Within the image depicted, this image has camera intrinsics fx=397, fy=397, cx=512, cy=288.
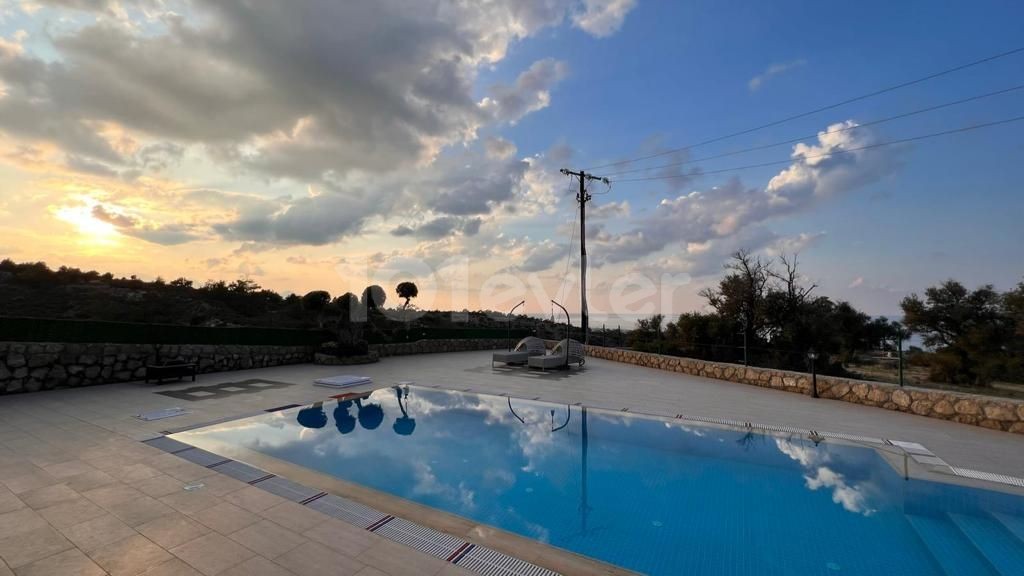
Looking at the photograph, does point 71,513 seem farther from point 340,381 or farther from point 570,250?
point 570,250

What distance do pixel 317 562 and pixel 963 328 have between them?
2437 centimetres

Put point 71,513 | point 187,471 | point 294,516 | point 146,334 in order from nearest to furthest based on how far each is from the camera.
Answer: point 71,513, point 294,516, point 187,471, point 146,334

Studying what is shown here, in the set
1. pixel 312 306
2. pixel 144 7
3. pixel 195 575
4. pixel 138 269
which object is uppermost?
pixel 144 7

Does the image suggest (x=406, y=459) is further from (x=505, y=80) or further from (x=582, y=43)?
(x=582, y=43)

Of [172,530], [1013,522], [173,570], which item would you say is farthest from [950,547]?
[172,530]

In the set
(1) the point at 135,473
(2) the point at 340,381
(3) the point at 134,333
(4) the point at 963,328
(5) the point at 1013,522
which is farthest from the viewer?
(4) the point at 963,328

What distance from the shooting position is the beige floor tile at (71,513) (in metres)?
3.41

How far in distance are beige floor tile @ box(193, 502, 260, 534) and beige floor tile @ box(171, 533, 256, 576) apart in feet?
0.47

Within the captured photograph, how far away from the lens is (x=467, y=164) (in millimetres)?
17469

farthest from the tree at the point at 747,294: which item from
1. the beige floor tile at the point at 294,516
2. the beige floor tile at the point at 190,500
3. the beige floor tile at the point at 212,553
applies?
the beige floor tile at the point at 212,553

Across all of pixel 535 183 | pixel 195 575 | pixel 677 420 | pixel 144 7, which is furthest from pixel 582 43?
pixel 195 575

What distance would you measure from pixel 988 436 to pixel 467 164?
16.7 m

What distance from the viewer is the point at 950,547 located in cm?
388

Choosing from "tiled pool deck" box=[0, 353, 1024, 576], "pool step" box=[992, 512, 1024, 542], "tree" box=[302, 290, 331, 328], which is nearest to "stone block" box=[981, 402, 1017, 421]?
"tiled pool deck" box=[0, 353, 1024, 576]
